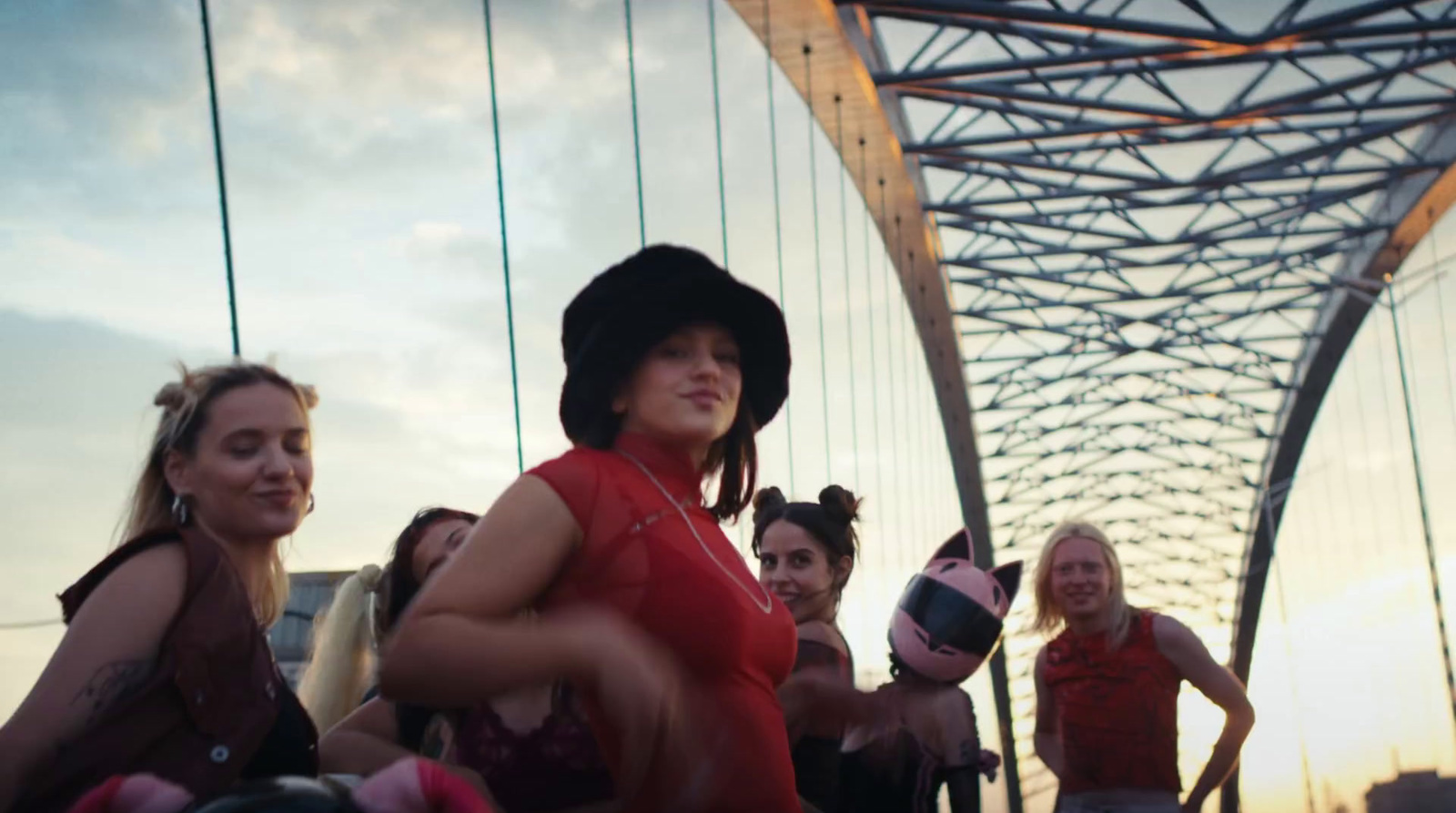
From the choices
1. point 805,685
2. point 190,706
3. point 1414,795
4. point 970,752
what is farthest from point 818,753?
point 1414,795

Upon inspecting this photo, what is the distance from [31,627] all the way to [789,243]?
10.0 m

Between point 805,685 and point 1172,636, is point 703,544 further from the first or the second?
point 1172,636

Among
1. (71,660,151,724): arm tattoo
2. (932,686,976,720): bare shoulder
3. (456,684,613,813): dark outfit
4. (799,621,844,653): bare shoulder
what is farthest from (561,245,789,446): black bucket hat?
(932,686,976,720): bare shoulder

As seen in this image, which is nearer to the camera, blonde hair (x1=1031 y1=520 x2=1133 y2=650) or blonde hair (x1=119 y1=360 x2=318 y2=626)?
blonde hair (x1=119 y1=360 x2=318 y2=626)

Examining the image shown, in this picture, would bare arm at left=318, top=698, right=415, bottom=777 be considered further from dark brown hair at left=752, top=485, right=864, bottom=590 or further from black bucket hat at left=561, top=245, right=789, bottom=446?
dark brown hair at left=752, top=485, right=864, bottom=590

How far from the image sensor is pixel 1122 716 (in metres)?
4.78

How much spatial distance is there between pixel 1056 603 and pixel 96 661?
3823mm

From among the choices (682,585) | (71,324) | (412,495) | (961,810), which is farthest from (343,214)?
(682,585)

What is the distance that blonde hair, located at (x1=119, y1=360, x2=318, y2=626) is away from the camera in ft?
7.37

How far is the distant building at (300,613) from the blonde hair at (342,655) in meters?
0.10

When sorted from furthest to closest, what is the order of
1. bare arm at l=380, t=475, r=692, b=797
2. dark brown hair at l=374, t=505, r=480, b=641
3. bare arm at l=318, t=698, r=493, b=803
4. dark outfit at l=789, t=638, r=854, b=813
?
dark outfit at l=789, t=638, r=854, b=813
dark brown hair at l=374, t=505, r=480, b=641
bare arm at l=318, t=698, r=493, b=803
bare arm at l=380, t=475, r=692, b=797

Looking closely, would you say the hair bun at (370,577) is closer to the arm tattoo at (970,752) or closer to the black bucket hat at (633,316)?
the black bucket hat at (633,316)

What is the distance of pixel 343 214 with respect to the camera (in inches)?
166

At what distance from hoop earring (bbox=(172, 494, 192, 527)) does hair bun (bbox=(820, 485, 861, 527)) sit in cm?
190
